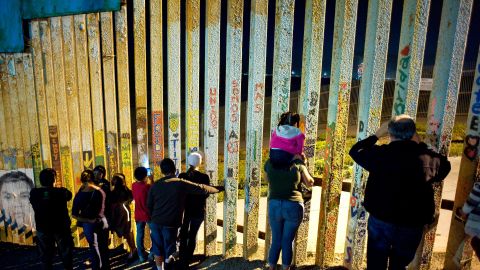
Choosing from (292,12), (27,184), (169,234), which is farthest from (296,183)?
(27,184)

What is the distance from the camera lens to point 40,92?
4691 millimetres

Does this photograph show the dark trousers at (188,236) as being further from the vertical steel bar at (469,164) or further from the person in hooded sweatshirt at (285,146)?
the vertical steel bar at (469,164)

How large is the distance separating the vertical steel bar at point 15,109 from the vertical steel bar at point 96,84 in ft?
3.89

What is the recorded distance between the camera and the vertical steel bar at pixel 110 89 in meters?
4.36

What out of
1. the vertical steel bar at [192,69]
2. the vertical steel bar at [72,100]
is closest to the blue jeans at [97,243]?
the vertical steel bar at [72,100]

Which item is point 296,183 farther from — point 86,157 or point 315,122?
point 86,157

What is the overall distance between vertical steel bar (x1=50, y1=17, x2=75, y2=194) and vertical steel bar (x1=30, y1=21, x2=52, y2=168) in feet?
0.66

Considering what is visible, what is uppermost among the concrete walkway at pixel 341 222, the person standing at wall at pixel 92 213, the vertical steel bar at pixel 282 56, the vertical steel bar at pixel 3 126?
the vertical steel bar at pixel 282 56

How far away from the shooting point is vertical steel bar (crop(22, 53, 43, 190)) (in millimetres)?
4668

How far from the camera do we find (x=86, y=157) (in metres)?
Result: 4.78

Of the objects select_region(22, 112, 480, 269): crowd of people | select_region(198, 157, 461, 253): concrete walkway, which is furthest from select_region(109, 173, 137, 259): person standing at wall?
select_region(198, 157, 461, 253): concrete walkway

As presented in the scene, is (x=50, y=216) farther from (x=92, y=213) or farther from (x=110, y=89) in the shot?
(x=110, y=89)

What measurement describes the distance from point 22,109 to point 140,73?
1.96 meters

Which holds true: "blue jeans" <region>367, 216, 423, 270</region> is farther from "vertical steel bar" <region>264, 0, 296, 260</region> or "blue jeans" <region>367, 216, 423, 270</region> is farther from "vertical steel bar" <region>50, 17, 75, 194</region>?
"vertical steel bar" <region>50, 17, 75, 194</region>
